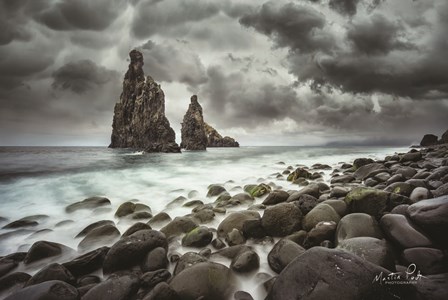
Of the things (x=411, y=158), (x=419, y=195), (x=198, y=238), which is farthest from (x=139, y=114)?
(x=419, y=195)

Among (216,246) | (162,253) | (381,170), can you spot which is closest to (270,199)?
(216,246)

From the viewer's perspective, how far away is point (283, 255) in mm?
3160

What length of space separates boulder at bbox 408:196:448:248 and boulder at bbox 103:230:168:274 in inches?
151

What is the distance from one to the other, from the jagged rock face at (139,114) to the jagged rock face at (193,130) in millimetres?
5632

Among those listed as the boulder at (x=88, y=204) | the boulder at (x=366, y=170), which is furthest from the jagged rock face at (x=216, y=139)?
the boulder at (x=88, y=204)

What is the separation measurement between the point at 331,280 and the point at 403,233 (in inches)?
64.1

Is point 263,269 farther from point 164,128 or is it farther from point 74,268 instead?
point 164,128

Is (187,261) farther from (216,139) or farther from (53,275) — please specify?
(216,139)

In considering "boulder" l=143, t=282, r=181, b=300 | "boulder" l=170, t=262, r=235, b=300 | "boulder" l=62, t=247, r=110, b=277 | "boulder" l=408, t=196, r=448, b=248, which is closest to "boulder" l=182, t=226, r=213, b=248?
"boulder" l=170, t=262, r=235, b=300

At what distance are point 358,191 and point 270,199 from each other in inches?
87.6

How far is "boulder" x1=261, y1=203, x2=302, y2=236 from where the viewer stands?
415 cm

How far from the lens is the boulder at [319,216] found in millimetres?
3930

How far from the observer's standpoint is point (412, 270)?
2.55 m
